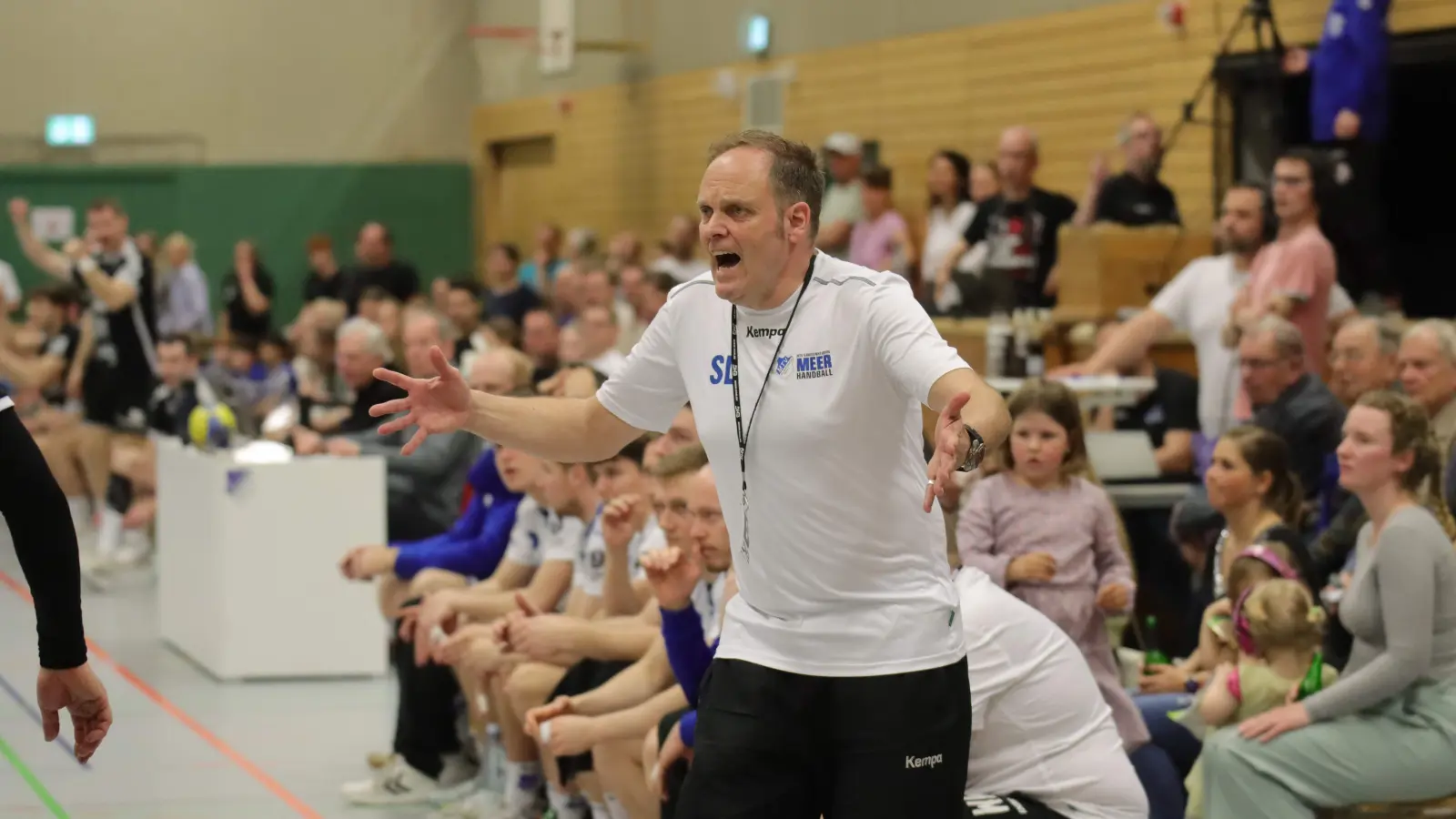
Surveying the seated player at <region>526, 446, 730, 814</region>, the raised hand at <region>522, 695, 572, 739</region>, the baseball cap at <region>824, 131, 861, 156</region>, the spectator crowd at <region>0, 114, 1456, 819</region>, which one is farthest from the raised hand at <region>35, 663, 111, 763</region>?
the baseball cap at <region>824, 131, 861, 156</region>

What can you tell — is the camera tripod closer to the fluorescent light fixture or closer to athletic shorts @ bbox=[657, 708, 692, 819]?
athletic shorts @ bbox=[657, 708, 692, 819]

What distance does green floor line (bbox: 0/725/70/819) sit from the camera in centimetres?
629

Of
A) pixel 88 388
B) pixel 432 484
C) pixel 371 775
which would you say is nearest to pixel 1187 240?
pixel 432 484

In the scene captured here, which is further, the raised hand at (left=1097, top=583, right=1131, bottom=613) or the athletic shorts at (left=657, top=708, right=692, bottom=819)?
the raised hand at (left=1097, top=583, right=1131, bottom=613)

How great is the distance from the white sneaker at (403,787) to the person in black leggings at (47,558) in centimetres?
356

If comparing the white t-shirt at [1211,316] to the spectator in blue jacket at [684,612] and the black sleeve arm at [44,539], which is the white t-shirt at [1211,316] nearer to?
the spectator in blue jacket at [684,612]

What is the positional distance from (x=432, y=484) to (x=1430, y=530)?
503cm

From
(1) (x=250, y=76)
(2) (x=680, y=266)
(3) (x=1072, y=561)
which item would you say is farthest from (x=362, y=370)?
(1) (x=250, y=76)

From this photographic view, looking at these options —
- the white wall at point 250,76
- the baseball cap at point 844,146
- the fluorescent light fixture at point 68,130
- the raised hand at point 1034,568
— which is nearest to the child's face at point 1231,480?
the raised hand at point 1034,568

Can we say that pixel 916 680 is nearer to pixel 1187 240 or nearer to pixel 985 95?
pixel 1187 240

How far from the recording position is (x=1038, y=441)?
5.27m

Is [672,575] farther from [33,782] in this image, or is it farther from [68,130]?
[68,130]

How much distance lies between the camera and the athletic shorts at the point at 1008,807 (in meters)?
3.96

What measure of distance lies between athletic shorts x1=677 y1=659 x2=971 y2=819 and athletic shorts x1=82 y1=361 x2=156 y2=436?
34.6 feet
